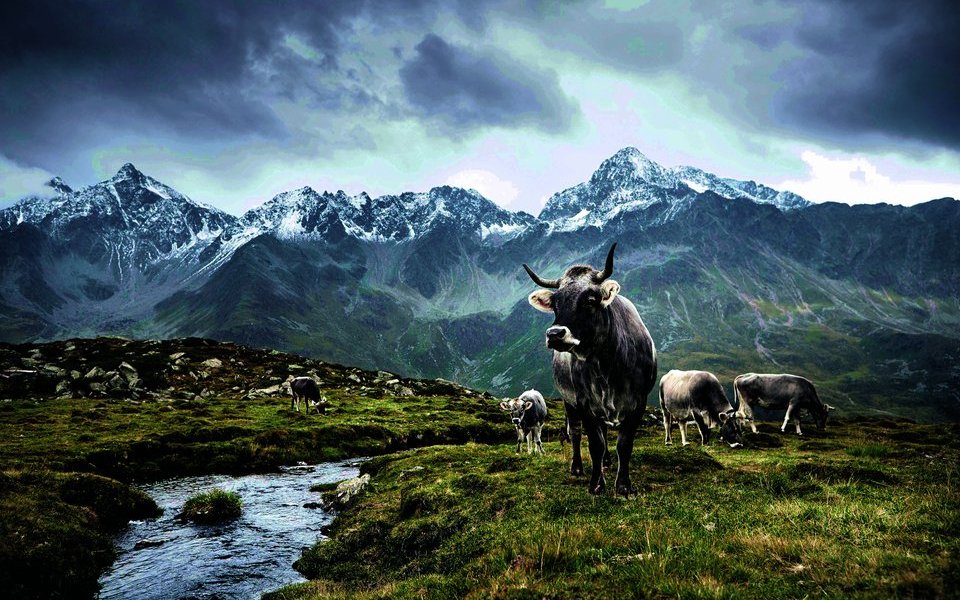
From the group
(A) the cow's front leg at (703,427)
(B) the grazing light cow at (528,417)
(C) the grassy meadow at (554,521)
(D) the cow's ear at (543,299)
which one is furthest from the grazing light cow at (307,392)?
(D) the cow's ear at (543,299)

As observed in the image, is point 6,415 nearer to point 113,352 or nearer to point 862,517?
point 113,352

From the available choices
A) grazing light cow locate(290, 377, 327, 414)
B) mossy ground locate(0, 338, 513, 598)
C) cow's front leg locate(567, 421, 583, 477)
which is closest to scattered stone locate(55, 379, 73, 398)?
mossy ground locate(0, 338, 513, 598)

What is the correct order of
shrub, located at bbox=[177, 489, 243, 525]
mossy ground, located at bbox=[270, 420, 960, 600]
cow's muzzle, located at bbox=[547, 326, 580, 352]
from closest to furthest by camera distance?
mossy ground, located at bbox=[270, 420, 960, 600] → cow's muzzle, located at bbox=[547, 326, 580, 352] → shrub, located at bbox=[177, 489, 243, 525]

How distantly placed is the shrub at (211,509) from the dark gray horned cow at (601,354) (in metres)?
14.8

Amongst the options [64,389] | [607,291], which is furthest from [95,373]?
[607,291]

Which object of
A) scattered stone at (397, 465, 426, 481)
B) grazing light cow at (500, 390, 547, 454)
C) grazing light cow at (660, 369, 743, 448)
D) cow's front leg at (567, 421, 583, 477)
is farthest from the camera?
grazing light cow at (500, 390, 547, 454)

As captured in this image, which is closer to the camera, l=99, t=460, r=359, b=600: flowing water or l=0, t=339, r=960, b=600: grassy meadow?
l=0, t=339, r=960, b=600: grassy meadow

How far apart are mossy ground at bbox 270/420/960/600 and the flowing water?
1.32 metres

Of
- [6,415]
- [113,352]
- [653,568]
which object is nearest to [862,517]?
[653,568]

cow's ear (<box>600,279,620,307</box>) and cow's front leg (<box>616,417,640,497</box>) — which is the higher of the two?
cow's ear (<box>600,279,620,307</box>)

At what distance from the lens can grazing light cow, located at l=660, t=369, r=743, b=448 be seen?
85.9 ft

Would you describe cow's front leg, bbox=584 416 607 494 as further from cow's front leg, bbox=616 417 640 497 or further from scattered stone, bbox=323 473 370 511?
scattered stone, bbox=323 473 370 511

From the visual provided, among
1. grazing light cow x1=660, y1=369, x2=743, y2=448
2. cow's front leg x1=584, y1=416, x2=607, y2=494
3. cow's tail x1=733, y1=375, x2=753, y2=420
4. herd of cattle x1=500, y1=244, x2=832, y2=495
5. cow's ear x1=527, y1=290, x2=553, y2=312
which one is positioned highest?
cow's ear x1=527, y1=290, x2=553, y2=312

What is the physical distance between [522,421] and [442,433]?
64.4ft
